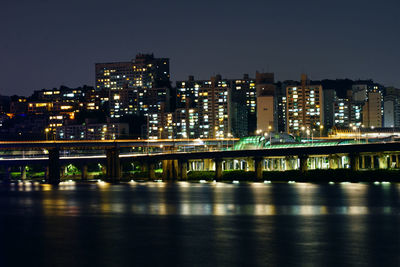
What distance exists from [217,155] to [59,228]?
359 feet

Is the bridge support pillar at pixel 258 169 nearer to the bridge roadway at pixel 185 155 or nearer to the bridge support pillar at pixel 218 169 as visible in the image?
the bridge roadway at pixel 185 155

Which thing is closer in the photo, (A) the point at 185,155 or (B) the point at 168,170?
(A) the point at 185,155

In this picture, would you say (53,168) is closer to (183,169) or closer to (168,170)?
(168,170)

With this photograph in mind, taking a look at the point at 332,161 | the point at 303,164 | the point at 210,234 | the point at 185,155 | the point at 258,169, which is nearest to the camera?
the point at 210,234

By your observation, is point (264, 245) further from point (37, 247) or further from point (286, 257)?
point (37, 247)

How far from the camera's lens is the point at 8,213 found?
233 ft

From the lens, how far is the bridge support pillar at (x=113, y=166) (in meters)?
185

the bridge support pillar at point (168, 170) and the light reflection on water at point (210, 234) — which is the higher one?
the bridge support pillar at point (168, 170)

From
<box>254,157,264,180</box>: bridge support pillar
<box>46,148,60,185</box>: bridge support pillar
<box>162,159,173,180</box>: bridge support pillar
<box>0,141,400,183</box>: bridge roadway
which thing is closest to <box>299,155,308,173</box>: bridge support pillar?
<box>0,141,400,183</box>: bridge roadway

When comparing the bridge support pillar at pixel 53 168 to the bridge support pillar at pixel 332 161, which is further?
the bridge support pillar at pixel 53 168

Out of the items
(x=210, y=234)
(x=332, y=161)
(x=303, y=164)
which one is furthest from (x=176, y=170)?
(x=210, y=234)

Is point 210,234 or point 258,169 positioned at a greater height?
point 258,169

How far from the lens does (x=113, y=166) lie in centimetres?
18925

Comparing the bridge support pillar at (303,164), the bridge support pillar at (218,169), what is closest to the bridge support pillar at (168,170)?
the bridge support pillar at (218,169)
